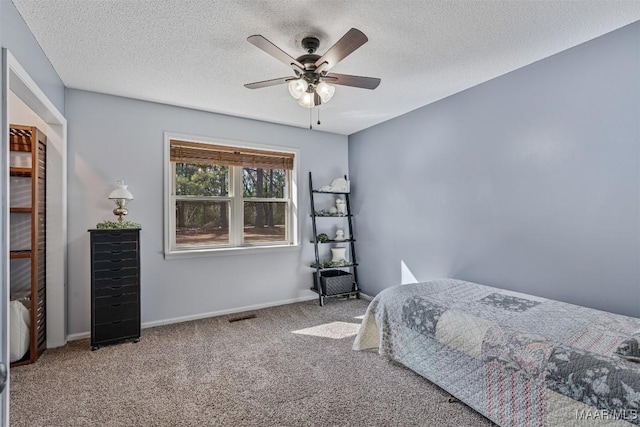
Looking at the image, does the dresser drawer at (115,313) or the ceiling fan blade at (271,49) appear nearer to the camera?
the ceiling fan blade at (271,49)

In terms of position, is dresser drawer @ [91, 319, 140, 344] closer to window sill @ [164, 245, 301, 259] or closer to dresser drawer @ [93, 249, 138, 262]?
dresser drawer @ [93, 249, 138, 262]

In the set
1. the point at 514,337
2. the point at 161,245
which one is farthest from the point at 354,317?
the point at 161,245

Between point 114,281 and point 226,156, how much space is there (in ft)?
6.13

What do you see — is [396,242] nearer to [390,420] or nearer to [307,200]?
[307,200]

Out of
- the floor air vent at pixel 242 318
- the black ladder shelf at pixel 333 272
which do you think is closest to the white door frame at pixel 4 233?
the floor air vent at pixel 242 318

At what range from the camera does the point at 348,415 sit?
196cm

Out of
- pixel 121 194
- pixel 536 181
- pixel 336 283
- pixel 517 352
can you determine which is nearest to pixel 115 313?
pixel 121 194

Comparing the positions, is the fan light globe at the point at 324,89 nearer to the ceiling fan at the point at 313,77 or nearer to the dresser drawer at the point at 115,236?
the ceiling fan at the point at 313,77

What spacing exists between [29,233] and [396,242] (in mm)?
3910

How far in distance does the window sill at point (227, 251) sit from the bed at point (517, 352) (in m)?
1.86

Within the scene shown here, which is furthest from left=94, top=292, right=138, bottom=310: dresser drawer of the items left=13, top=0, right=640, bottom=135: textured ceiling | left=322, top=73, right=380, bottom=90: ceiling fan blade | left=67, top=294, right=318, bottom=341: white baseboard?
left=322, top=73, right=380, bottom=90: ceiling fan blade

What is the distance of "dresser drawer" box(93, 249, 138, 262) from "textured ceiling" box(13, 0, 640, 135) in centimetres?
161

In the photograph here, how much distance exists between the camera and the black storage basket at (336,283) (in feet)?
14.2

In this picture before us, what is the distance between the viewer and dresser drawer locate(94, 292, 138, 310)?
2896mm
